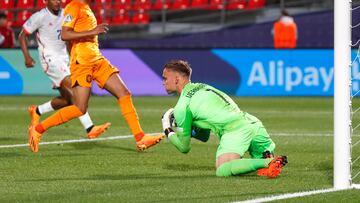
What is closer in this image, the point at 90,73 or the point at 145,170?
the point at 145,170

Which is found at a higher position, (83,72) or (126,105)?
(83,72)

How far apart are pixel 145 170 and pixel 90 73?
7.34ft

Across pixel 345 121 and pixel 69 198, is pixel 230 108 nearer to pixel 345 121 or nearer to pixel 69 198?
pixel 345 121

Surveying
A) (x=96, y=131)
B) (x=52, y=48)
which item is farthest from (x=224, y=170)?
(x=52, y=48)

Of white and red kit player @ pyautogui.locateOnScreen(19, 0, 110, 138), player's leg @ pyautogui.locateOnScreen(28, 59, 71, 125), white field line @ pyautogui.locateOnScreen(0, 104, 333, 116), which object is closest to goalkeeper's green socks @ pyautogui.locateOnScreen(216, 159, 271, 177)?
white and red kit player @ pyautogui.locateOnScreen(19, 0, 110, 138)

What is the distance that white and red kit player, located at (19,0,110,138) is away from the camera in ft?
45.8

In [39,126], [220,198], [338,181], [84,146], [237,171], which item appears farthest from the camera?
[84,146]

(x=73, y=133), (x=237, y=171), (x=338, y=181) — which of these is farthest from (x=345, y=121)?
(x=73, y=133)

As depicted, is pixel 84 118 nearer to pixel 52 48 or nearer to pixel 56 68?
pixel 56 68

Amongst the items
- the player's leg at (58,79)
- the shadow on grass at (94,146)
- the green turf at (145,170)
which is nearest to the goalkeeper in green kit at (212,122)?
the green turf at (145,170)

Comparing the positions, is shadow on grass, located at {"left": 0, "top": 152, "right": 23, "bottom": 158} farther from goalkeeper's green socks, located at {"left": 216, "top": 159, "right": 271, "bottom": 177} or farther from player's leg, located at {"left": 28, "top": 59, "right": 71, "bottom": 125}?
goalkeeper's green socks, located at {"left": 216, "top": 159, "right": 271, "bottom": 177}

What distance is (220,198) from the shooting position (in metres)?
7.96

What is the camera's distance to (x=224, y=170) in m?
9.34

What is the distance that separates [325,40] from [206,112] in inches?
774
